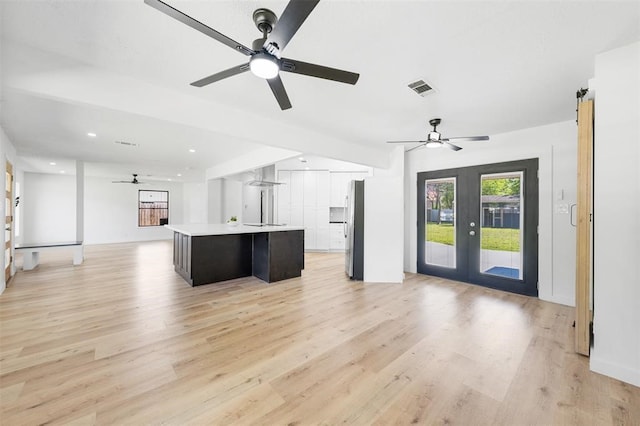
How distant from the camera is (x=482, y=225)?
14.3 ft

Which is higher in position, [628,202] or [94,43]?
[94,43]

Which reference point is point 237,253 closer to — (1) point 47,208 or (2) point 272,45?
(2) point 272,45

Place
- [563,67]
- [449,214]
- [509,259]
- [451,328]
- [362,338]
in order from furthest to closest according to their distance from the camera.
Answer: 1. [449,214]
2. [509,259]
3. [451,328]
4. [362,338]
5. [563,67]

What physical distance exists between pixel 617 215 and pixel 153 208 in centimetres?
1268

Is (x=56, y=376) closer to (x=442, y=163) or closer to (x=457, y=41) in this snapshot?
(x=457, y=41)

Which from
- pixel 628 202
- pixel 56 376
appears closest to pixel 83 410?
pixel 56 376

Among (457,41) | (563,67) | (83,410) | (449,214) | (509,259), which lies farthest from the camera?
(449,214)

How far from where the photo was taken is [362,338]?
8.32 ft

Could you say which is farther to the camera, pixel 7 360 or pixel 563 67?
pixel 563 67

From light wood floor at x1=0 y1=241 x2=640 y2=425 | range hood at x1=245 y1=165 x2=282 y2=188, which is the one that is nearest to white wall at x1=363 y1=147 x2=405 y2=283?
light wood floor at x1=0 y1=241 x2=640 y2=425

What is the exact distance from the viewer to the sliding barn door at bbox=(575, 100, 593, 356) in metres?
2.16

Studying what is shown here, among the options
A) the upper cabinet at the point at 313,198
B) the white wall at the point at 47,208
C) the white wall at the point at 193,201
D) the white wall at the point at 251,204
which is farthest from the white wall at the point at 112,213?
the upper cabinet at the point at 313,198

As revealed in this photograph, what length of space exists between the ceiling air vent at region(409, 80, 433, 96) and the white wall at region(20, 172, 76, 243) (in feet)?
37.7

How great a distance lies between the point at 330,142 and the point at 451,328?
3.19m
